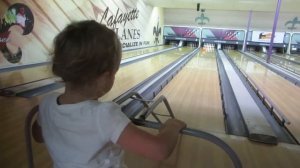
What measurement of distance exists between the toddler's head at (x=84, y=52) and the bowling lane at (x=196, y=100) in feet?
7.09

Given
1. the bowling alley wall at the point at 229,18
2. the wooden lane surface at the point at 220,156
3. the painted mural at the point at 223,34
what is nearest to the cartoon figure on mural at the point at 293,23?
the bowling alley wall at the point at 229,18

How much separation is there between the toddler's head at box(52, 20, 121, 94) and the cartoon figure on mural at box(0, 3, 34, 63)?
429cm

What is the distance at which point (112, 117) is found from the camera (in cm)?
71

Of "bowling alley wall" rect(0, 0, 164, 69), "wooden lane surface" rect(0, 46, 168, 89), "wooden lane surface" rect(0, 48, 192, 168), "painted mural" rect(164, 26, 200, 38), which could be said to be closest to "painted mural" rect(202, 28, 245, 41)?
"painted mural" rect(164, 26, 200, 38)

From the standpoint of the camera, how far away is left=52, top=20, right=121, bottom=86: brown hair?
0.71 meters

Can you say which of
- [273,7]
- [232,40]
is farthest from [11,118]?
[232,40]

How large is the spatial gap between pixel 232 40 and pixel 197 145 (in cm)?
1240

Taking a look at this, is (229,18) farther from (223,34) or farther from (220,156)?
(220,156)

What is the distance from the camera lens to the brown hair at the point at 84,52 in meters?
0.71

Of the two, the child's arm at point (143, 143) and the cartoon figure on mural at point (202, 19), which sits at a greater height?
the cartoon figure on mural at point (202, 19)

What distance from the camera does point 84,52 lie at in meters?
0.71

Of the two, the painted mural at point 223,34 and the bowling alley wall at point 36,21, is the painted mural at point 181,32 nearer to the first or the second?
the painted mural at point 223,34

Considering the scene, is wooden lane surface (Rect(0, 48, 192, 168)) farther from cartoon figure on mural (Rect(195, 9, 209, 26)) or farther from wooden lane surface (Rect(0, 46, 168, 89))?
cartoon figure on mural (Rect(195, 9, 209, 26))

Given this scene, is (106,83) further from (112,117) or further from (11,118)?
(11,118)
